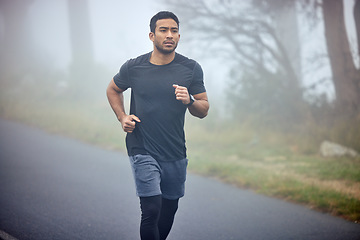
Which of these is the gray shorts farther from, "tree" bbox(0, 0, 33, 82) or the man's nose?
"tree" bbox(0, 0, 33, 82)

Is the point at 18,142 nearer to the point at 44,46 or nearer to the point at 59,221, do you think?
the point at 59,221

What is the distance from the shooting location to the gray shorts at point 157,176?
3.02m

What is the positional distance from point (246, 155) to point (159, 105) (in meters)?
6.81

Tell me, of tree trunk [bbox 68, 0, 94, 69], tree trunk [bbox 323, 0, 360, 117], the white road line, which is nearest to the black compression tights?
the white road line

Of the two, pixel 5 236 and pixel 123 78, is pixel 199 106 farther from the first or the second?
pixel 5 236

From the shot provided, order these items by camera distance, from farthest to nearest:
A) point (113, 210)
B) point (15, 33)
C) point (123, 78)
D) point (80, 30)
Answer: point (15, 33), point (80, 30), point (113, 210), point (123, 78)

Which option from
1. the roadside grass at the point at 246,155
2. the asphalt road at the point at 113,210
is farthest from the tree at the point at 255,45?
the asphalt road at the point at 113,210

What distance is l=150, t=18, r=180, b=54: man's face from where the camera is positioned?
10.2 ft

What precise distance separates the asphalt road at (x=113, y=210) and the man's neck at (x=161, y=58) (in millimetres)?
2202

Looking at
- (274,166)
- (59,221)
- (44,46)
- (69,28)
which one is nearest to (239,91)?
(274,166)

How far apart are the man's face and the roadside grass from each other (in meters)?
3.67

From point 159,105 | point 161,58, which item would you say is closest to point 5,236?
point 159,105

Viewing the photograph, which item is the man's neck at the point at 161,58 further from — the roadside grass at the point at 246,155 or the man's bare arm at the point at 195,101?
the roadside grass at the point at 246,155

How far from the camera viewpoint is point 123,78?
10.8ft
